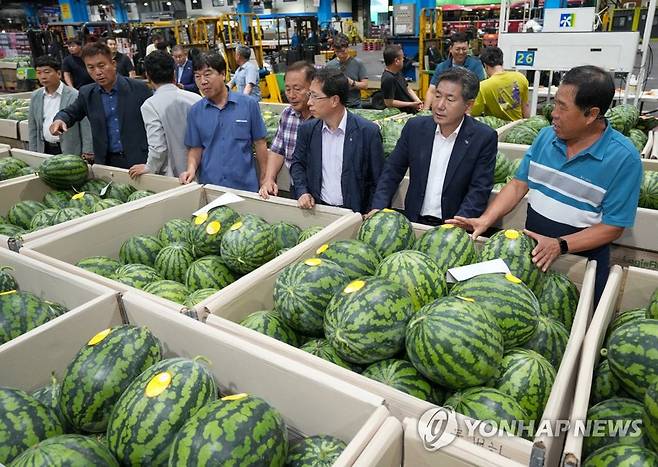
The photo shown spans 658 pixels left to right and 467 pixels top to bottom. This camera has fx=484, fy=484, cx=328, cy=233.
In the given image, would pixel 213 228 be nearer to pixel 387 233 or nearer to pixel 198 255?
pixel 198 255

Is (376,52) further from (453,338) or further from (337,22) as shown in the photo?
(453,338)

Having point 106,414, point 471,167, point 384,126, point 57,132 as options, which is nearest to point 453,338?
point 106,414

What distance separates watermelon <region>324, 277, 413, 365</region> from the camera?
55.3 inches

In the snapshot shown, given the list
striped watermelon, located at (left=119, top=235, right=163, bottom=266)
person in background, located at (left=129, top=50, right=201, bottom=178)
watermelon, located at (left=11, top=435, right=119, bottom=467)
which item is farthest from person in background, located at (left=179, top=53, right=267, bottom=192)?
watermelon, located at (left=11, top=435, right=119, bottom=467)

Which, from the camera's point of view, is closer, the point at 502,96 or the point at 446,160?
the point at 446,160

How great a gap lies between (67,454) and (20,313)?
2.63 ft

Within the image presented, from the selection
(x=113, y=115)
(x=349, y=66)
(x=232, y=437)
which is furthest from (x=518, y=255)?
(x=349, y=66)

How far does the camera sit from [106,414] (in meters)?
1.29

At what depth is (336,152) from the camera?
3.07 metres

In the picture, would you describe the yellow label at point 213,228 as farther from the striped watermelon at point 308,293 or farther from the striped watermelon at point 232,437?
the striped watermelon at point 232,437

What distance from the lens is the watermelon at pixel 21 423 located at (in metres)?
1.17

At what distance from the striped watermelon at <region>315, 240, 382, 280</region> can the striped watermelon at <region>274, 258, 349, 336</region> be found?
113 mm

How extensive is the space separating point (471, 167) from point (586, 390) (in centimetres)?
168

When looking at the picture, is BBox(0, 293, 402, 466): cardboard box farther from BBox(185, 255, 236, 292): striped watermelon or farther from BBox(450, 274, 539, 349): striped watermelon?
BBox(450, 274, 539, 349): striped watermelon
